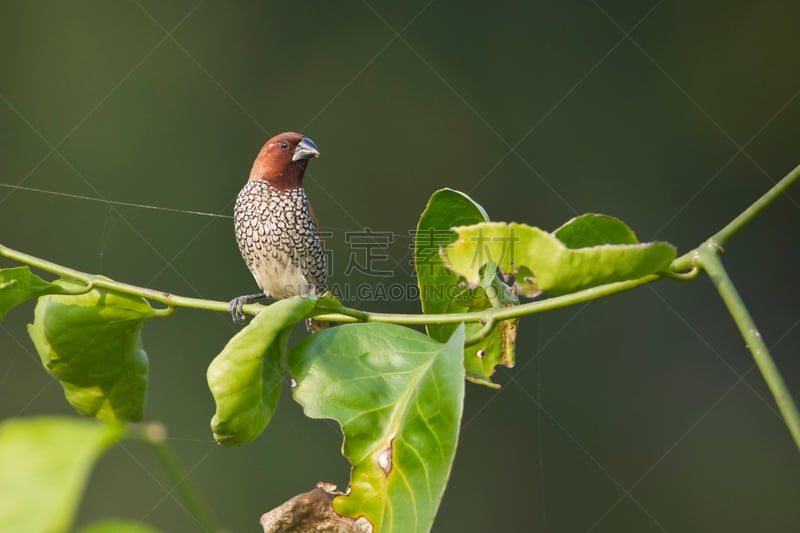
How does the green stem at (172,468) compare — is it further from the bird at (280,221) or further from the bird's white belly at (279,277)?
the bird's white belly at (279,277)

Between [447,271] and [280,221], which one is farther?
[280,221]

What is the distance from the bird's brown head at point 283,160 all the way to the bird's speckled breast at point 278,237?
31 mm

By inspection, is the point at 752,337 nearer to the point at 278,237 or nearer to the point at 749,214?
the point at 749,214

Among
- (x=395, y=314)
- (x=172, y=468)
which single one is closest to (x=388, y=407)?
(x=395, y=314)

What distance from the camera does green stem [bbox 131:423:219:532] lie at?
1.14 feet

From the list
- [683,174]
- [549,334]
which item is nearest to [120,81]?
[549,334]

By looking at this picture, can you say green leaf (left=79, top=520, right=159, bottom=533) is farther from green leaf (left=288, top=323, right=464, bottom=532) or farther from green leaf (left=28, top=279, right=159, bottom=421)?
green leaf (left=28, top=279, right=159, bottom=421)

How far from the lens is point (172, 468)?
13.7 inches

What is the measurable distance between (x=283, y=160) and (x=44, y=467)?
3.38 m

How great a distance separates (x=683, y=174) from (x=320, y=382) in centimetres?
574

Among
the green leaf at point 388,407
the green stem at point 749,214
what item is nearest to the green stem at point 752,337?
the green stem at point 749,214

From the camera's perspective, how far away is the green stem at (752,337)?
28.1 inches

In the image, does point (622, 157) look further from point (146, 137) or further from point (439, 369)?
point (439, 369)

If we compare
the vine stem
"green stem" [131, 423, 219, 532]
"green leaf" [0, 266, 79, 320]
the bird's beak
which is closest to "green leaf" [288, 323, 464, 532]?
the vine stem
